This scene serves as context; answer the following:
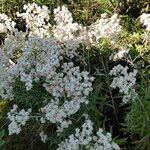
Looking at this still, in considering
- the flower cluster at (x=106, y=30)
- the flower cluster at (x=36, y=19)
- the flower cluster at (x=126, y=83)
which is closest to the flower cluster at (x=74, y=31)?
the flower cluster at (x=106, y=30)

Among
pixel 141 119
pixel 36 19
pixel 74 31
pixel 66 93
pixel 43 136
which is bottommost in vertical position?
pixel 43 136

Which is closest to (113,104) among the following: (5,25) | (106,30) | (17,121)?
(106,30)

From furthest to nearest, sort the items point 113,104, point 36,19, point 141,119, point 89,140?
1. point 36,19
2. point 113,104
3. point 141,119
4. point 89,140

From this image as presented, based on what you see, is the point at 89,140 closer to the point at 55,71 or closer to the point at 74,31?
the point at 55,71

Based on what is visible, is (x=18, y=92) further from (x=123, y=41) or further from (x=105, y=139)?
(x=123, y=41)

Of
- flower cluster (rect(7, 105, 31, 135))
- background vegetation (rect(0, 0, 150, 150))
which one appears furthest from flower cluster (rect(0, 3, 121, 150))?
background vegetation (rect(0, 0, 150, 150))

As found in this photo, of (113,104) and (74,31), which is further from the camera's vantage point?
(74,31)

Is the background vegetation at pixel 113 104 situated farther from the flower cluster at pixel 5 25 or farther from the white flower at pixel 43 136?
the flower cluster at pixel 5 25

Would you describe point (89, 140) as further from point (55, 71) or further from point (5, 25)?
point (5, 25)

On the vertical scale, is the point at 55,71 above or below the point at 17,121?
above

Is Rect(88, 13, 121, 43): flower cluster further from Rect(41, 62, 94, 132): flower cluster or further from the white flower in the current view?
the white flower

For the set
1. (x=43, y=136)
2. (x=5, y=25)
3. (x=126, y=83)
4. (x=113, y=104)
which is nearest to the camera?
(x=126, y=83)
